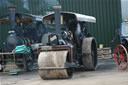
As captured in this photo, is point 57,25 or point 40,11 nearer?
point 57,25

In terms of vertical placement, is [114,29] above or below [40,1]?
below

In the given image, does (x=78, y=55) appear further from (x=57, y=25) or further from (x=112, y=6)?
(x=112, y=6)

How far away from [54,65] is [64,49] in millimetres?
591

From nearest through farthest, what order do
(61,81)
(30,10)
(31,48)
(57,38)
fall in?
(61,81) → (57,38) → (31,48) → (30,10)

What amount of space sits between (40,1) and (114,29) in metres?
4.36

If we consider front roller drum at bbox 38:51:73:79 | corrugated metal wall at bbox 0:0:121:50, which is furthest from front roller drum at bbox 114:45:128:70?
corrugated metal wall at bbox 0:0:121:50

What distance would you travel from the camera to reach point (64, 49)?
24.6ft

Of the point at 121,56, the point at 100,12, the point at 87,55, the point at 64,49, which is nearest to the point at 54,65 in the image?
the point at 64,49

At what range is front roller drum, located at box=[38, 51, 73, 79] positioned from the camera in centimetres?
713

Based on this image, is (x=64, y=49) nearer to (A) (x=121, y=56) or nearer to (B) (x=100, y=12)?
(A) (x=121, y=56)

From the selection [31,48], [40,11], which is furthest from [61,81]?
[40,11]

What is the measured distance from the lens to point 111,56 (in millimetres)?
13430

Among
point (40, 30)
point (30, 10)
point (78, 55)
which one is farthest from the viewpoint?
point (30, 10)

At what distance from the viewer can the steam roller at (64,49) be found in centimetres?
718
